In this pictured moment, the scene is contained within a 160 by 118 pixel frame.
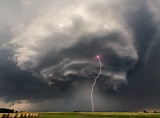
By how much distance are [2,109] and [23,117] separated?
69206 millimetres

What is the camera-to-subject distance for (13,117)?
79250mm

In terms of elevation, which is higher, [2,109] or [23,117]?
[2,109]

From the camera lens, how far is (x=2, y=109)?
477ft

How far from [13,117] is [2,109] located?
71.4m

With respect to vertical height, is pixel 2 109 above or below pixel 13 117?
above

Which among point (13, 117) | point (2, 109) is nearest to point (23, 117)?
point (13, 117)

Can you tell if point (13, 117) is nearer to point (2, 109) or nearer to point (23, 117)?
point (23, 117)

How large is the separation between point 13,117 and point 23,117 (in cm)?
419

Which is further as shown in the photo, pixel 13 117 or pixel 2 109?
pixel 2 109

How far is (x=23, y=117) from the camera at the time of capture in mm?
82500

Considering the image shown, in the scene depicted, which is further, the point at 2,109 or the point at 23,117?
the point at 2,109
